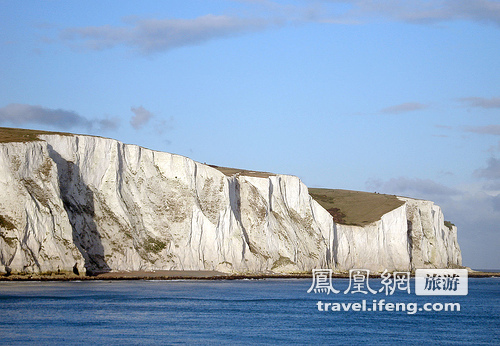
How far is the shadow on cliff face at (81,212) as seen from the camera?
53.6 metres

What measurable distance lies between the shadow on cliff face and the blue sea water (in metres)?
7.29

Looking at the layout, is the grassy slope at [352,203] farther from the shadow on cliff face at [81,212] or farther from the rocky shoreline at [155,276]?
the shadow on cliff face at [81,212]

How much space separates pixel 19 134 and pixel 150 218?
1392cm

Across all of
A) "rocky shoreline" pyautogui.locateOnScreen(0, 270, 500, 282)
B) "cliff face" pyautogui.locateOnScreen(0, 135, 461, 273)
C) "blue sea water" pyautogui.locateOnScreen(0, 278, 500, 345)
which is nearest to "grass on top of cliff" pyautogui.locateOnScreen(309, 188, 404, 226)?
"cliff face" pyautogui.locateOnScreen(0, 135, 461, 273)

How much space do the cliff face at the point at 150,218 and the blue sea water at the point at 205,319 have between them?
4786mm

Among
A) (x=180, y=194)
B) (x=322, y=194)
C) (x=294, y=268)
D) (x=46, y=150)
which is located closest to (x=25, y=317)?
(x=46, y=150)

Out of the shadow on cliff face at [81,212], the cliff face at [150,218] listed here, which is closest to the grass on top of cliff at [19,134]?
the cliff face at [150,218]

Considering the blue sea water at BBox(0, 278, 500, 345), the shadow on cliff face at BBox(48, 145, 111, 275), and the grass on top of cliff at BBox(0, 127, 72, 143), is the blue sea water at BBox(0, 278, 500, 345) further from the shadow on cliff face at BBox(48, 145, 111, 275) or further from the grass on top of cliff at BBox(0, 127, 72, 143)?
the grass on top of cliff at BBox(0, 127, 72, 143)

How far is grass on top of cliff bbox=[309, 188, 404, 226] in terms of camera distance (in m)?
86.9

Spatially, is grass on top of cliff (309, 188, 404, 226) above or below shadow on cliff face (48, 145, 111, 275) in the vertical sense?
above

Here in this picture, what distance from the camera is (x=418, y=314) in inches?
1496

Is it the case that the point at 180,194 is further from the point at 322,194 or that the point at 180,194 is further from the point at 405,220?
the point at 322,194

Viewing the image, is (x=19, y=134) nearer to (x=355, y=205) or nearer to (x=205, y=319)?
(x=205, y=319)

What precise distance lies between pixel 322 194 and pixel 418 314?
6433 centimetres
